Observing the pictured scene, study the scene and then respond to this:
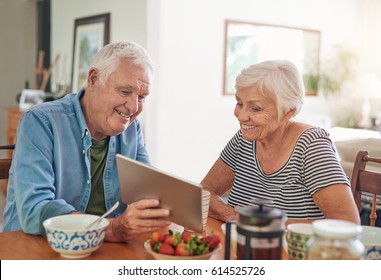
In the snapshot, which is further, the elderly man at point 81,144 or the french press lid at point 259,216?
the elderly man at point 81,144

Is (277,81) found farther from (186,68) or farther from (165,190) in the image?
(186,68)

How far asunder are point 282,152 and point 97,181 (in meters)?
0.65

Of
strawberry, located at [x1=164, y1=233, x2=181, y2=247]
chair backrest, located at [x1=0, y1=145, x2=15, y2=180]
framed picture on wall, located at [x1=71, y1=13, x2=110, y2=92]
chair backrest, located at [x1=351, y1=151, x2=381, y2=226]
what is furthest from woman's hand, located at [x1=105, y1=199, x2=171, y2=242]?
framed picture on wall, located at [x1=71, y1=13, x2=110, y2=92]

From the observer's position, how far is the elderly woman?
174 cm

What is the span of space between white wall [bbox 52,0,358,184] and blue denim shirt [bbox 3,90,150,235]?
3.05 meters

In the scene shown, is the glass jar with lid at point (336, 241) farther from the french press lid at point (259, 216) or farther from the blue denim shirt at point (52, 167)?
the blue denim shirt at point (52, 167)

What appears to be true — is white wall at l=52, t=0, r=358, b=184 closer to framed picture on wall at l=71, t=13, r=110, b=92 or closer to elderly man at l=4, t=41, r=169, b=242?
framed picture on wall at l=71, t=13, r=110, b=92

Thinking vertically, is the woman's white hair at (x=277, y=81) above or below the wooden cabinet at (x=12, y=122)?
above

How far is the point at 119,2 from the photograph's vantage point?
208 inches

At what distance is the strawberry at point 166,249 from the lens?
1.18 meters

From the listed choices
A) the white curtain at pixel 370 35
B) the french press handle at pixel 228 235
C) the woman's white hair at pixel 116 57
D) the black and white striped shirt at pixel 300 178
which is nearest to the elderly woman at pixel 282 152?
the black and white striped shirt at pixel 300 178

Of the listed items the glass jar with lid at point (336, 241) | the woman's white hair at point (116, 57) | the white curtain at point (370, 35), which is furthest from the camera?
the white curtain at point (370, 35)

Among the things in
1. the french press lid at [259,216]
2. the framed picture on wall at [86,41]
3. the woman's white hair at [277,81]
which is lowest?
the french press lid at [259,216]

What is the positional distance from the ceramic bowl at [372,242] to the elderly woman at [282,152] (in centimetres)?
37
